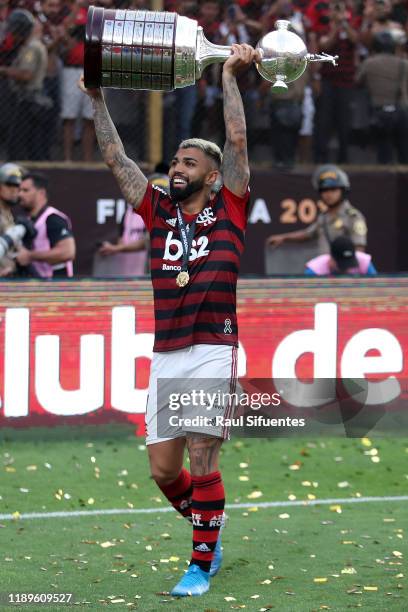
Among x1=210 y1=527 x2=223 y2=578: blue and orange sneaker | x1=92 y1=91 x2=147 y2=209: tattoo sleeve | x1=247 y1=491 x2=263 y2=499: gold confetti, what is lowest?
x1=247 y1=491 x2=263 y2=499: gold confetti

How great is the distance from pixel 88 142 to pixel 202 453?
7.36 m

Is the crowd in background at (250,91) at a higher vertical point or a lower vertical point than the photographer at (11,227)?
higher

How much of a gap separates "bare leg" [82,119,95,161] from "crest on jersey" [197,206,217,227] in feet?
22.5

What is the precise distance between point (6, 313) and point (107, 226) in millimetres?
3401

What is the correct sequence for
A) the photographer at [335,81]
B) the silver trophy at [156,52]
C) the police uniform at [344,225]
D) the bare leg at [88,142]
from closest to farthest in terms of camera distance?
the silver trophy at [156,52]
the police uniform at [344,225]
the bare leg at [88,142]
the photographer at [335,81]

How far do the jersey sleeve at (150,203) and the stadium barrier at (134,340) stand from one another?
11.9ft

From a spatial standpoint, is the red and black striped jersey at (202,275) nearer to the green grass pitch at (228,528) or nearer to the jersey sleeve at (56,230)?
the green grass pitch at (228,528)

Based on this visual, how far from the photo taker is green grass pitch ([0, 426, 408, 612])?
6215mm

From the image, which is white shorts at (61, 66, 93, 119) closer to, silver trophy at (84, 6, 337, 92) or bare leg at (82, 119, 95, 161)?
bare leg at (82, 119, 95, 161)

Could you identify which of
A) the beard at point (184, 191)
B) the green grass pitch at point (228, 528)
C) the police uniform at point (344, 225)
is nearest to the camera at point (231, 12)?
the police uniform at point (344, 225)

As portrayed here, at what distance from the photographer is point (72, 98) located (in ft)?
41.9

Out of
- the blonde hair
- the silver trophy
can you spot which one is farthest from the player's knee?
the silver trophy

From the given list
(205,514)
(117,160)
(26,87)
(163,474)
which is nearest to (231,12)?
(26,87)

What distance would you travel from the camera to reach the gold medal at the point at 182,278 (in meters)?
6.17
